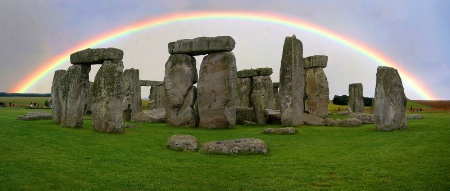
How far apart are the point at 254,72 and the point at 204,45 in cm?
1195

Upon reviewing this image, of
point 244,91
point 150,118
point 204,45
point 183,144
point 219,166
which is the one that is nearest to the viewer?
point 219,166

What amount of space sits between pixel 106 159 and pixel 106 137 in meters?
5.32

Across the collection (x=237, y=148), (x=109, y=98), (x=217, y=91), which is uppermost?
(x=217, y=91)

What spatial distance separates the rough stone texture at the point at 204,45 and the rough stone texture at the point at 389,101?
332 inches

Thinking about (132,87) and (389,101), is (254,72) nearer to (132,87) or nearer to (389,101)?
(132,87)

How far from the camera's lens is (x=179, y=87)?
88.1 feet

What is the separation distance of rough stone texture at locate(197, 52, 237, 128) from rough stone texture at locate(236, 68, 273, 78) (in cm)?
1109

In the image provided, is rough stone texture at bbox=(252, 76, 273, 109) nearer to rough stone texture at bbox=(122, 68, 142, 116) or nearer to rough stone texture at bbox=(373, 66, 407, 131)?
rough stone texture at bbox=(122, 68, 142, 116)

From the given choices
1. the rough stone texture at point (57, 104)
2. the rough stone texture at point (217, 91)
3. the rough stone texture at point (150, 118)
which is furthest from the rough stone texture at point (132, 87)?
the rough stone texture at point (217, 91)

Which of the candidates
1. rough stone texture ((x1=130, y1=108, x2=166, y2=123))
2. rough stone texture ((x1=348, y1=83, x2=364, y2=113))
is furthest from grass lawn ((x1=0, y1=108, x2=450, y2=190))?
rough stone texture ((x1=348, y1=83, x2=364, y2=113))

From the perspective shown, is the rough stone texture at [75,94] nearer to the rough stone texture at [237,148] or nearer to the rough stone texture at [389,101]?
the rough stone texture at [237,148]

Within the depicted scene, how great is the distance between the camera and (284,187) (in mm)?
10133

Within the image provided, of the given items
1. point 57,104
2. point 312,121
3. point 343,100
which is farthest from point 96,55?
point 343,100

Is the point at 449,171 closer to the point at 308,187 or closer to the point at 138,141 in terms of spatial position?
the point at 308,187
